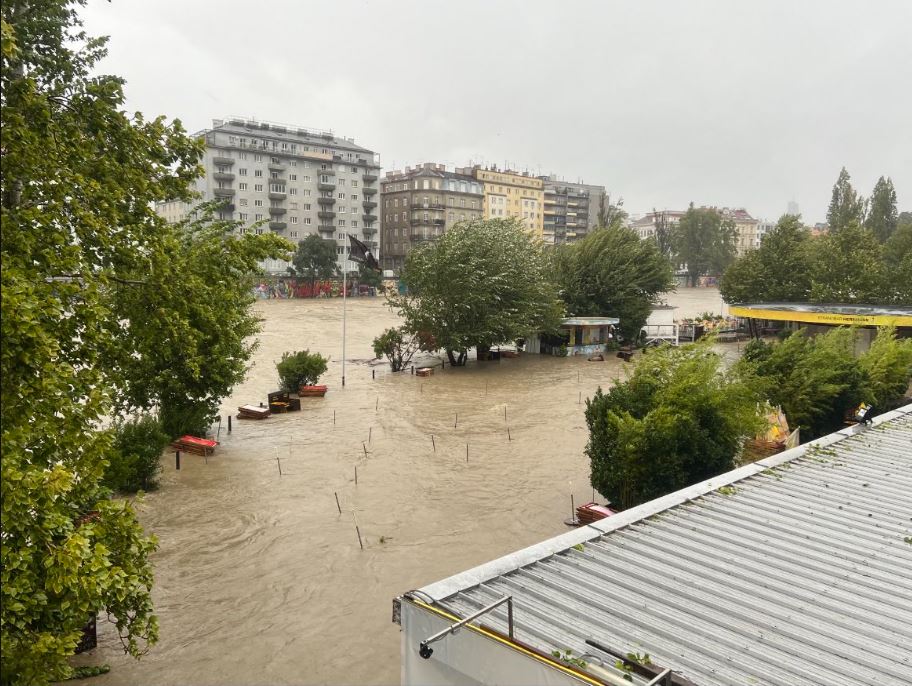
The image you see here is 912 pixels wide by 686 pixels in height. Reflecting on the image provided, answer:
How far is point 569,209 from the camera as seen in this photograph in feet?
475

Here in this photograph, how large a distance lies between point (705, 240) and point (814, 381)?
4433 inches

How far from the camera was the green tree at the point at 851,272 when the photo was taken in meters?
48.0

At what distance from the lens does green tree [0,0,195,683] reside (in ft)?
17.7

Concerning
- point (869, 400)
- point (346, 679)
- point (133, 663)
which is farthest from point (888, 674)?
point (869, 400)

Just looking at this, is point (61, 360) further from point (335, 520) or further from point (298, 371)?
point (298, 371)

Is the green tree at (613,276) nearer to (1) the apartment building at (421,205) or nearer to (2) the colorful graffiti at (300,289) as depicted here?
(2) the colorful graffiti at (300,289)

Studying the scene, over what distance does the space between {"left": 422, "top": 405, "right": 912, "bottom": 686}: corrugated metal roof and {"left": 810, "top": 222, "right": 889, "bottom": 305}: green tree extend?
1719 inches

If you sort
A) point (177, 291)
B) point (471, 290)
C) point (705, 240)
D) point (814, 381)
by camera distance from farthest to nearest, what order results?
point (705, 240)
point (471, 290)
point (814, 381)
point (177, 291)

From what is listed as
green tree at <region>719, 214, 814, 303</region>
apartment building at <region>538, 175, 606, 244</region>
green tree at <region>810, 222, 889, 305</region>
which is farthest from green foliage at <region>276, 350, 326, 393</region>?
apartment building at <region>538, 175, 606, 244</region>

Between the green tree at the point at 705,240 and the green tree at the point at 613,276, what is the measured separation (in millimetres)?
84517

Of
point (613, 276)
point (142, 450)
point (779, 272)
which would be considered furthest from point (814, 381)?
point (779, 272)

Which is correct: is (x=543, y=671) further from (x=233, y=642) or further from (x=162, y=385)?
(x=162, y=385)

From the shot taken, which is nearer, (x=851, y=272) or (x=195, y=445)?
(x=195, y=445)

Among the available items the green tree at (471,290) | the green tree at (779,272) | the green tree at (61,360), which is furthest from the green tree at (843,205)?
the green tree at (61,360)
